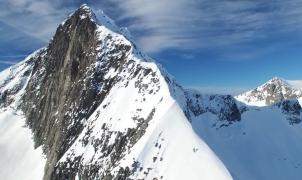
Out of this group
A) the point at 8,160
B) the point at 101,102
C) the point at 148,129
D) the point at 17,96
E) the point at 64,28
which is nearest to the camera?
the point at 148,129

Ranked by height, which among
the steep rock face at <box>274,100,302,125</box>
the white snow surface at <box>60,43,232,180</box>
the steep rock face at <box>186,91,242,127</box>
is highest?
the steep rock face at <box>274,100,302,125</box>

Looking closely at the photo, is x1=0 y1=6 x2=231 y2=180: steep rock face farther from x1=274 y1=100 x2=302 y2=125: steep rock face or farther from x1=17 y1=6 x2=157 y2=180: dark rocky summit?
x1=274 y1=100 x2=302 y2=125: steep rock face

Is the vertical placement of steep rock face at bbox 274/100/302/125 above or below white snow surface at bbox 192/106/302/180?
above

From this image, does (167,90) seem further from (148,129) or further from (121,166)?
(121,166)

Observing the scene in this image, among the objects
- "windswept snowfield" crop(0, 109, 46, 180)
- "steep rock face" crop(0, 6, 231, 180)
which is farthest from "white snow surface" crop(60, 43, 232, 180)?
"windswept snowfield" crop(0, 109, 46, 180)

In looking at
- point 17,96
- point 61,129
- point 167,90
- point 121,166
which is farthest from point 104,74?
point 17,96

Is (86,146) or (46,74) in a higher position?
(46,74)
